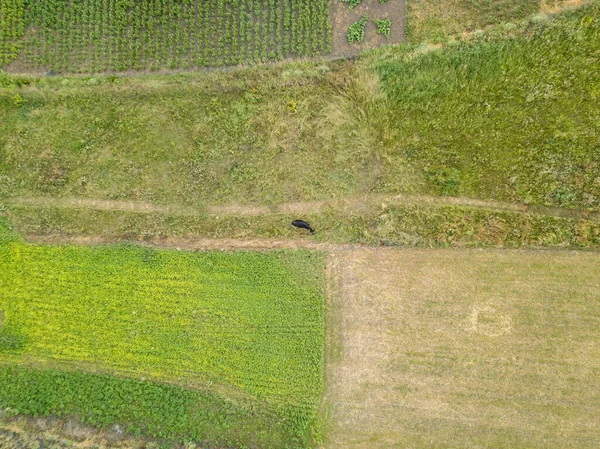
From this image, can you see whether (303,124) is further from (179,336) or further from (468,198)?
(179,336)

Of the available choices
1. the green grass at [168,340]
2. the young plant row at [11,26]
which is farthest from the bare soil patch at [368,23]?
the young plant row at [11,26]

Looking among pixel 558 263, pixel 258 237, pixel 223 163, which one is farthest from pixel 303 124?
pixel 558 263

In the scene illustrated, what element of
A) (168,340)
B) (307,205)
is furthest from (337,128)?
(168,340)

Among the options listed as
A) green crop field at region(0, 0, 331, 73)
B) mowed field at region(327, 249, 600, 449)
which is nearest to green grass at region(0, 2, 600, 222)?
green crop field at region(0, 0, 331, 73)

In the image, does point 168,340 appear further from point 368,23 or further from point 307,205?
point 368,23

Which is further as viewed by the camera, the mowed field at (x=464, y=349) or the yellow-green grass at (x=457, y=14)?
the yellow-green grass at (x=457, y=14)

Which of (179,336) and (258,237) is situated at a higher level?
(258,237)

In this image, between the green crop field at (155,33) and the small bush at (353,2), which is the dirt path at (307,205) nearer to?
the green crop field at (155,33)

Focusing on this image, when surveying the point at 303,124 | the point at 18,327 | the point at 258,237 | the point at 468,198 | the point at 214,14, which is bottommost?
the point at 18,327
